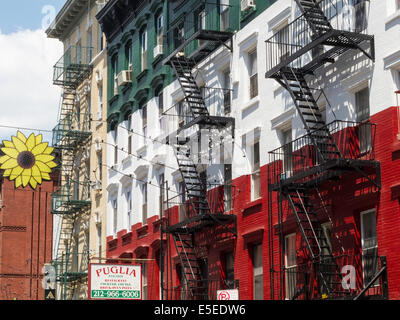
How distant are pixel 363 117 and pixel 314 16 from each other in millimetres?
3260

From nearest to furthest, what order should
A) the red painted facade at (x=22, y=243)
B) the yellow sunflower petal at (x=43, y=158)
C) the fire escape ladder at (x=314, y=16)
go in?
1. the fire escape ladder at (x=314, y=16)
2. the yellow sunflower petal at (x=43, y=158)
3. the red painted facade at (x=22, y=243)

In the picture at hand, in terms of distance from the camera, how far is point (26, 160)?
114 ft

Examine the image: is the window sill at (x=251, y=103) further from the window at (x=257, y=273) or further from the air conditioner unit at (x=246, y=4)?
the window at (x=257, y=273)

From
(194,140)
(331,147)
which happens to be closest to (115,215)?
(194,140)

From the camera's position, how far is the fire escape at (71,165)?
45.1 meters

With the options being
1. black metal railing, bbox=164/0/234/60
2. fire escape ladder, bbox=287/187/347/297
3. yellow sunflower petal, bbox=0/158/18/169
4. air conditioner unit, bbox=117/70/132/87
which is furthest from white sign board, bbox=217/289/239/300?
air conditioner unit, bbox=117/70/132/87

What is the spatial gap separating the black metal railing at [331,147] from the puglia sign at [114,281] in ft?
23.5

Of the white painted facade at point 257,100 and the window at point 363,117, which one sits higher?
the white painted facade at point 257,100

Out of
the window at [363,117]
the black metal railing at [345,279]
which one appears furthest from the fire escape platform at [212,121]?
the window at [363,117]

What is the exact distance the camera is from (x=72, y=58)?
50.7 m

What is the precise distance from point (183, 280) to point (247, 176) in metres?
6.24

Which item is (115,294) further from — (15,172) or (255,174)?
(15,172)
